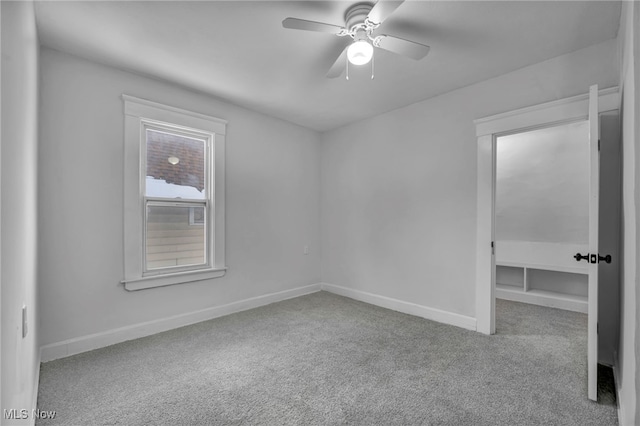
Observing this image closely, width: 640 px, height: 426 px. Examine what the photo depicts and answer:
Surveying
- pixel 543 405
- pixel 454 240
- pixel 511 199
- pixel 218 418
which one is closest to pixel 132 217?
pixel 218 418

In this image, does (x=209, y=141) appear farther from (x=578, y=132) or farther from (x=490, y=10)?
(x=578, y=132)

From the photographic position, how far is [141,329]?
2889 millimetres

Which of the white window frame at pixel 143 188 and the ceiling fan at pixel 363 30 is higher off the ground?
the ceiling fan at pixel 363 30

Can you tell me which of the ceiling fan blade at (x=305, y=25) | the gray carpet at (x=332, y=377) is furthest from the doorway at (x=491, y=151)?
the ceiling fan blade at (x=305, y=25)

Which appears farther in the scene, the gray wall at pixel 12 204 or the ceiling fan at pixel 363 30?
the ceiling fan at pixel 363 30

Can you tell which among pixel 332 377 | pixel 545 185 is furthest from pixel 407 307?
pixel 545 185

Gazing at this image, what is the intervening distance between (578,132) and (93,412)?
222 inches

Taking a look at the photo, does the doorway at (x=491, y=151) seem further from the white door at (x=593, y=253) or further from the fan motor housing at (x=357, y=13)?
the fan motor housing at (x=357, y=13)

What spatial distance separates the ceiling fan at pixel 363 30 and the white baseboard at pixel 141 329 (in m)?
2.91

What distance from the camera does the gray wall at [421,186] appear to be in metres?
2.73

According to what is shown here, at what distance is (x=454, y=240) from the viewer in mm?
3248

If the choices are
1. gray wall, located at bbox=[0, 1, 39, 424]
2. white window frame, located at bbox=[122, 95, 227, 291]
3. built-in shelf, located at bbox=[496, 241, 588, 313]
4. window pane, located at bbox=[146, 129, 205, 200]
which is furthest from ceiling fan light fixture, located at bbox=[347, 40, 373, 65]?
built-in shelf, located at bbox=[496, 241, 588, 313]

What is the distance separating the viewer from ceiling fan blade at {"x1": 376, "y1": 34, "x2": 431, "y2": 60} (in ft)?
6.62

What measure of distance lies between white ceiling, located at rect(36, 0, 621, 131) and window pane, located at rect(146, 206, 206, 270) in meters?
1.36
